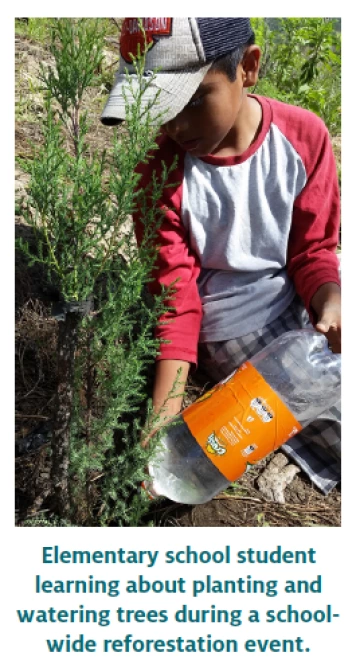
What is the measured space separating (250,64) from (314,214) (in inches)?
27.0

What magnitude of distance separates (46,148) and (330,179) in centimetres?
144

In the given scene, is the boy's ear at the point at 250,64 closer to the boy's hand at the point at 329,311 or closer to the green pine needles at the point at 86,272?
the green pine needles at the point at 86,272

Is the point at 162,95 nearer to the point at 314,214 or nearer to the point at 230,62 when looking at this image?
the point at 230,62

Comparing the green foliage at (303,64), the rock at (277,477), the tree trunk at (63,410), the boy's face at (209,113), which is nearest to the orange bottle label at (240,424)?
the rock at (277,477)

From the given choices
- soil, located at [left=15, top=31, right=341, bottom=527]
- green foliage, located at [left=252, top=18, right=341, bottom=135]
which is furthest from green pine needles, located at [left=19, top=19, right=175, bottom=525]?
green foliage, located at [left=252, top=18, right=341, bottom=135]

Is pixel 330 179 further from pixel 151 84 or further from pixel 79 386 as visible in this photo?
pixel 79 386

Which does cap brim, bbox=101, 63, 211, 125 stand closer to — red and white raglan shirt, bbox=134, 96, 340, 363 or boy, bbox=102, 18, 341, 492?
boy, bbox=102, 18, 341, 492

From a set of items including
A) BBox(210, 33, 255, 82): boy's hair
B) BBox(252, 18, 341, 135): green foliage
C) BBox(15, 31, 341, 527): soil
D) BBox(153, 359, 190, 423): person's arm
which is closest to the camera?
BBox(210, 33, 255, 82): boy's hair

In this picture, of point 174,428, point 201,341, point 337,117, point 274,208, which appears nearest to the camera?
point 174,428

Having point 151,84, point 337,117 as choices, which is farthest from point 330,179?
point 337,117

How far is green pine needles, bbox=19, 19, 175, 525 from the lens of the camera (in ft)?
5.33

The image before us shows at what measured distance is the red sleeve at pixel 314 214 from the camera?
2625 millimetres

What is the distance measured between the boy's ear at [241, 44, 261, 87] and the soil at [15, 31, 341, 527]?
978mm
